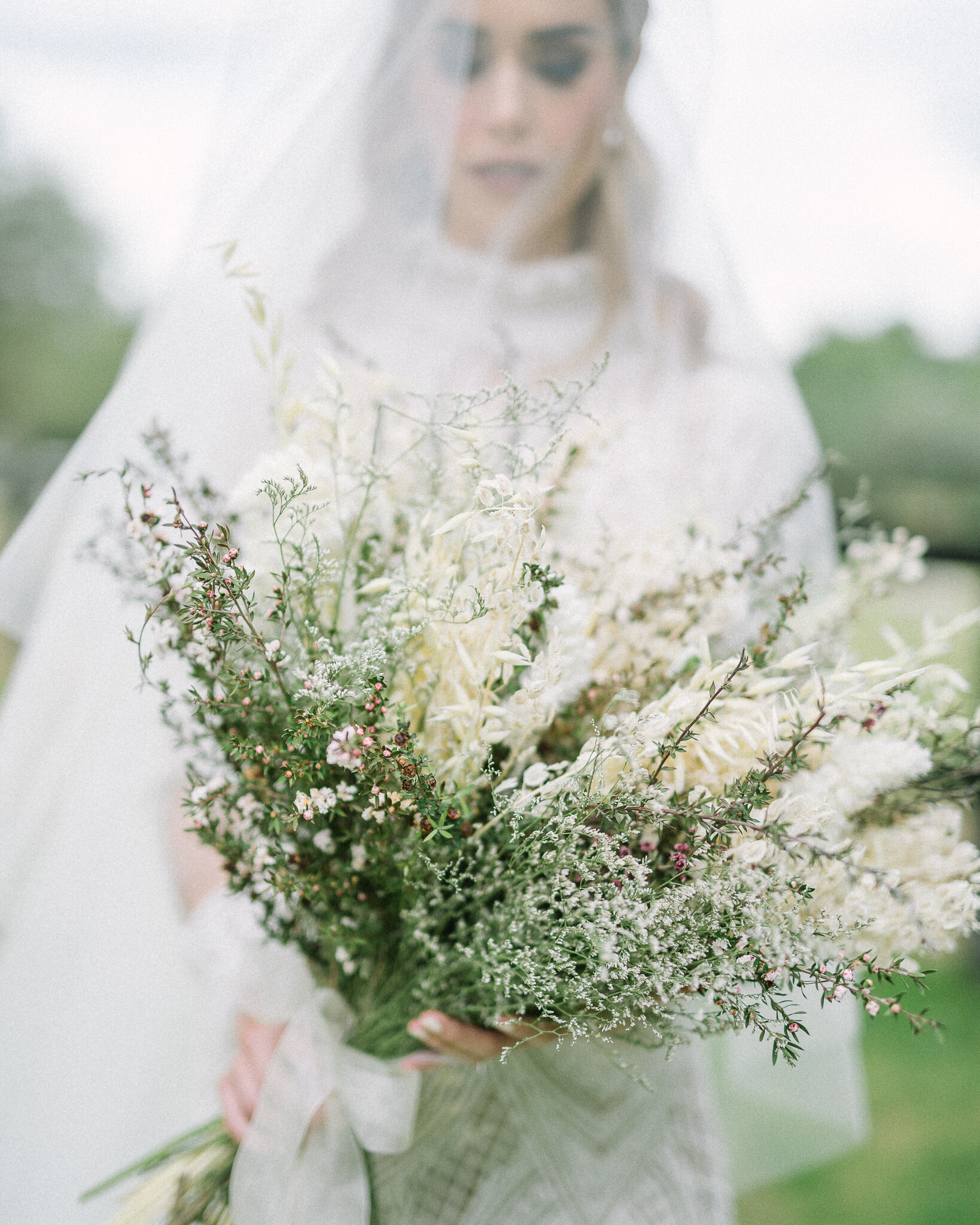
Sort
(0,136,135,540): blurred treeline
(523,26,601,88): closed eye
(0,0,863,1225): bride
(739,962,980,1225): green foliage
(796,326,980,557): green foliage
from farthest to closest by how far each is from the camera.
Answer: (0,136,135,540): blurred treeline → (796,326,980,557): green foliage → (739,962,980,1225): green foliage → (523,26,601,88): closed eye → (0,0,863,1225): bride

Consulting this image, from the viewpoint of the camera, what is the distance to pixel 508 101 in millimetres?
1200

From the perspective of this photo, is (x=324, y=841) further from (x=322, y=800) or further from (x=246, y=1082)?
(x=246, y=1082)

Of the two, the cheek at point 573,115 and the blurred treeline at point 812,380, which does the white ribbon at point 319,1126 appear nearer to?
the cheek at point 573,115

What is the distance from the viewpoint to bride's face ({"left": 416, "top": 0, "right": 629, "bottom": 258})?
3.76ft

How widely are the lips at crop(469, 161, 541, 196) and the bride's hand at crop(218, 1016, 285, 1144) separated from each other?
1.18 meters

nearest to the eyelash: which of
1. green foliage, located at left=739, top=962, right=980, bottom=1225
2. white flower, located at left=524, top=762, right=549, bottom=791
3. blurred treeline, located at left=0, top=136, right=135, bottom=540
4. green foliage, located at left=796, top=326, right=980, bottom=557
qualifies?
white flower, located at left=524, top=762, right=549, bottom=791

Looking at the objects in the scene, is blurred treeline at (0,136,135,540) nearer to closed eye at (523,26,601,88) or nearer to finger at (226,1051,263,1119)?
closed eye at (523,26,601,88)

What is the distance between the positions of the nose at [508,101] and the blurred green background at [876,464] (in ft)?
5.48

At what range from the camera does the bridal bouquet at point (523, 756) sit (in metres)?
0.60

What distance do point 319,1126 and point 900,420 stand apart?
4515 mm

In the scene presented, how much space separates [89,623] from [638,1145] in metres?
0.93

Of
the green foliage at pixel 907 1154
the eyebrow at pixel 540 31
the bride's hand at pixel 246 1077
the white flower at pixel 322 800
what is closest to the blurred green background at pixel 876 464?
the green foliage at pixel 907 1154

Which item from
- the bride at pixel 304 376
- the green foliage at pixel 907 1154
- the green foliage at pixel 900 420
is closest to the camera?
the bride at pixel 304 376

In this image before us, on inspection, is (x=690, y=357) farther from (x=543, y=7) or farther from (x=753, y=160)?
(x=753, y=160)
